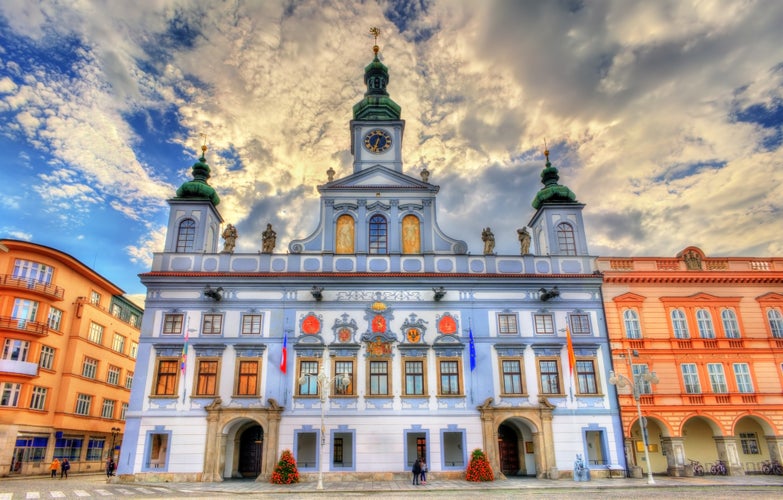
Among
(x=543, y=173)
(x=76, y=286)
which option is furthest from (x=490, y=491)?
(x=76, y=286)

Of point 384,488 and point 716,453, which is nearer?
point 384,488

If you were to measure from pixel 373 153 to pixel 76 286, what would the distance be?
27051 millimetres

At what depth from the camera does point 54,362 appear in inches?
1548

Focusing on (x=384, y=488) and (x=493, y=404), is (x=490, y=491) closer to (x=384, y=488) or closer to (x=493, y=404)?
(x=384, y=488)

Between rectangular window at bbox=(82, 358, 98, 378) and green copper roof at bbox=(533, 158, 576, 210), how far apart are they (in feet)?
129

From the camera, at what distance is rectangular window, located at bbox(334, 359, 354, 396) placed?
3013 centimetres

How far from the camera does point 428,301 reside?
32625 mm

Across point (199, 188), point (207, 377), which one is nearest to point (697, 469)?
point (207, 377)

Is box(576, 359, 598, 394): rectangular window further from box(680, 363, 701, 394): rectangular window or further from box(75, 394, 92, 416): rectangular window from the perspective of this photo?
box(75, 394, 92, 416): rectangular window

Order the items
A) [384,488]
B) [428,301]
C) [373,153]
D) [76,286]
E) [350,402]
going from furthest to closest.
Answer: [76,286]
[373,153]
[428,301]
[350,402]
[384,488]

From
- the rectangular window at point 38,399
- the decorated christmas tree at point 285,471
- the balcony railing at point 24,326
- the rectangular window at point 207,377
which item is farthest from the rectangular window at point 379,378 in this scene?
the rectangular window at point 38,399

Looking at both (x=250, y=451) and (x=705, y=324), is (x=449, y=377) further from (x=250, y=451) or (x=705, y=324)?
(x=705, y=324)

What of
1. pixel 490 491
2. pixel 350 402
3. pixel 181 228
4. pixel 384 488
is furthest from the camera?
pixel 181 228

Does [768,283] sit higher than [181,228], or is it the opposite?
[181,228]
